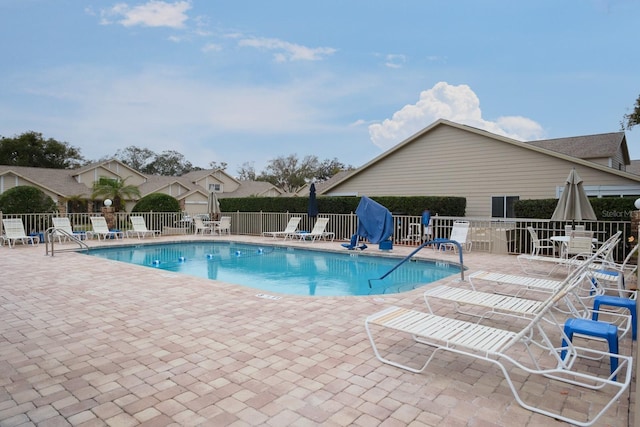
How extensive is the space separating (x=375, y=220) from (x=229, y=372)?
948 cm

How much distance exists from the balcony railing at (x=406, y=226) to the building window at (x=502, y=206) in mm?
1182

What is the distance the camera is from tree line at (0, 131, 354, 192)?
39375 millimetres

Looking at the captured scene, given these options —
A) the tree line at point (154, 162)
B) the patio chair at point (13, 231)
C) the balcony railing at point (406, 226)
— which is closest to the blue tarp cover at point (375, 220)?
the balcony railing at point (406, 226)

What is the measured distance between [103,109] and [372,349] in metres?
25.4

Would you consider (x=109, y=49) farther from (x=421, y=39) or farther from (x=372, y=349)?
(x=372, y=349)

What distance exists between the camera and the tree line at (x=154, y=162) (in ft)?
129

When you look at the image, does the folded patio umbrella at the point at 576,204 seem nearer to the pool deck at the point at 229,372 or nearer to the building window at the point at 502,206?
the pool deck at the point at 229,372

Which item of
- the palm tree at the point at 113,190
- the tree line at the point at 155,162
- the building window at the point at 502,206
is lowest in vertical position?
the building window at the point at 502,206

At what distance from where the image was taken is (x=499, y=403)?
282 cm

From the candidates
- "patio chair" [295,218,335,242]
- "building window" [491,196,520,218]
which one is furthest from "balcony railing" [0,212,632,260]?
"building window" [491,196,520,218]

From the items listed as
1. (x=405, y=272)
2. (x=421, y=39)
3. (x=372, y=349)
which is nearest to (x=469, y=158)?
(x=421, y=39)

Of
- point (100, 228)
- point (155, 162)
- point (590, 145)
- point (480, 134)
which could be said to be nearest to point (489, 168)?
point (480, 134)

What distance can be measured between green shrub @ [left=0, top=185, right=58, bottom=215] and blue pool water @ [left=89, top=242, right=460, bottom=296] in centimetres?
686

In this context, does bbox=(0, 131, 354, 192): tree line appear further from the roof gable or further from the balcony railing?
the roof gable
